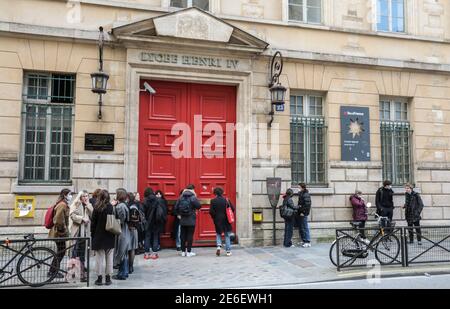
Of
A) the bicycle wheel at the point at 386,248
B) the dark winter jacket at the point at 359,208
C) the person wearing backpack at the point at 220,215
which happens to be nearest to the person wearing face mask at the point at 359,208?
the dark winter jacket at the point at 359,208

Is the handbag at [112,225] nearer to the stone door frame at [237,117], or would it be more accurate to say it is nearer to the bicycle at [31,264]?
the bicycle at [31,264]

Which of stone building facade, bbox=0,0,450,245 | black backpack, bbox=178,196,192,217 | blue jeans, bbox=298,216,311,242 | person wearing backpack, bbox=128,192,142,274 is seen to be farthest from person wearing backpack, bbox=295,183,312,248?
person wearing backpack, bbox=128,192,142,274

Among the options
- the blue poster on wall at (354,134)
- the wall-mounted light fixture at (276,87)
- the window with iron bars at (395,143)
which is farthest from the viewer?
the window with iron bars at (395,143)

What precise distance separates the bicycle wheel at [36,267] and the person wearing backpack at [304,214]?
6.52 meters

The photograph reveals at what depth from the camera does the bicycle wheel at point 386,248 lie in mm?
8875

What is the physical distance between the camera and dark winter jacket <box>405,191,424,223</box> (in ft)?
40.5

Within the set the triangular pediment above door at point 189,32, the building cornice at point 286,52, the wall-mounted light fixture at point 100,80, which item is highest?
the triangular pediment above door at point 189,32

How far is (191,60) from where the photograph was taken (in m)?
11.9

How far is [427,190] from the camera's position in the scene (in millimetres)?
13734

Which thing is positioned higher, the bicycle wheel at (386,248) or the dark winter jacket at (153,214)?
the dark winter jacket at (153,214)

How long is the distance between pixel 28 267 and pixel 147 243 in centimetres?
343

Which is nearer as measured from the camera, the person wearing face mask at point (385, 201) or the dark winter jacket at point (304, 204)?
the dark winter jacket at point (304, 204)
